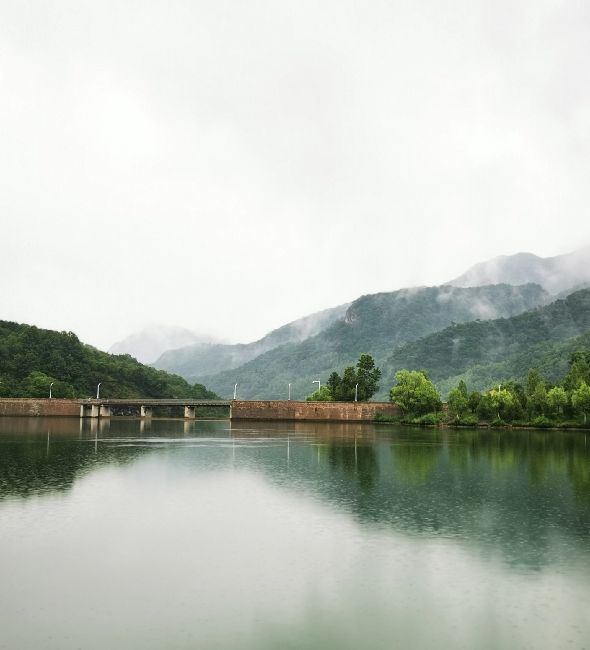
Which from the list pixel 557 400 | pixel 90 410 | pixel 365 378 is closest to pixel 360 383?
pixel 365 378

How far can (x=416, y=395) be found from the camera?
425 feet

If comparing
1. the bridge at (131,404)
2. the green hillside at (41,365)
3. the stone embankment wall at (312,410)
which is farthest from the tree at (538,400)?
the green hillside at (41,365)

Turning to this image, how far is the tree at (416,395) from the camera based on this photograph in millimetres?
129250

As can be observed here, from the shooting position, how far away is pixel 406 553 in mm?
22562

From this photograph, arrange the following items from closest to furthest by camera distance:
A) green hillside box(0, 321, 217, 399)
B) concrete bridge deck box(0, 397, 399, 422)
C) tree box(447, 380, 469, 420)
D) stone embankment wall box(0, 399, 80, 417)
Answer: tree box(447, 380, 469, 420), concrete bridge deck box(0, 397, 399, 422), stone embankment wall box(0, 399, 80, 417), green hillside box(0, 321, 217, 399)

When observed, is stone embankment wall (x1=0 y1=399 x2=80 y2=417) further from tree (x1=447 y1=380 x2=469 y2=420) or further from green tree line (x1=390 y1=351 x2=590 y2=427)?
tree (x1=447 y1=380 x2=469 y2=420)

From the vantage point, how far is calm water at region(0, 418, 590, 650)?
1558 centimetres

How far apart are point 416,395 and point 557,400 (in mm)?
28915

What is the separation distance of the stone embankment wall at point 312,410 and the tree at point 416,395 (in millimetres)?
5534

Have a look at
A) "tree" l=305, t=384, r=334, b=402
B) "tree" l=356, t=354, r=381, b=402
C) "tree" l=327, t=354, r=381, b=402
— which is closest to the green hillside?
"tree" l=305, t=384, r=334, b=402

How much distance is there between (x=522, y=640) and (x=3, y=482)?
30.7m

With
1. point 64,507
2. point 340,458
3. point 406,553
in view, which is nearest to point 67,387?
point 340,458

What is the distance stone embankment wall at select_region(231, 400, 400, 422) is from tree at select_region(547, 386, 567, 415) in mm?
36313

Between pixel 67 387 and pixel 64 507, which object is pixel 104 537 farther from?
pixel 67 387
